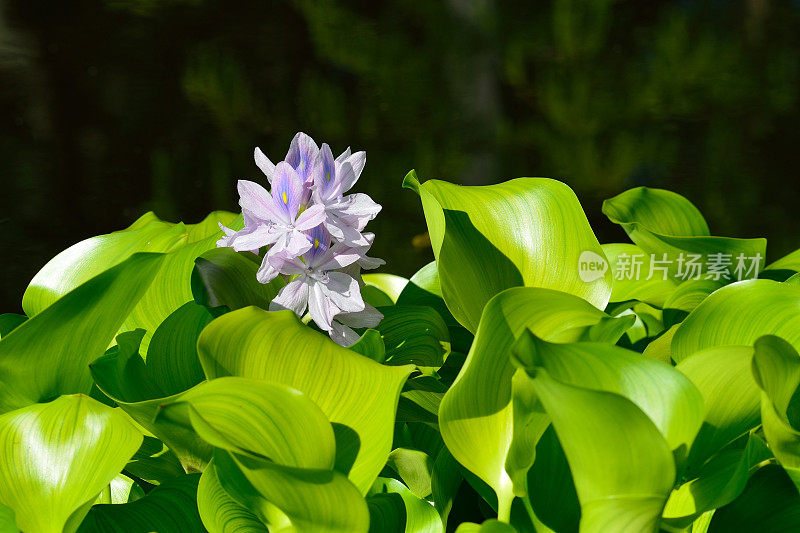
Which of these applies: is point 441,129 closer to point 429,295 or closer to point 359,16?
point 359,16

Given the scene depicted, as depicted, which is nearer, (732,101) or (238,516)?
(238,516)

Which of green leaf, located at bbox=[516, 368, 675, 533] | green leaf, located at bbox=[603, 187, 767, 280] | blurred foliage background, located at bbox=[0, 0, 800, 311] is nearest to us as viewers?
green leaf, located at bbox=[516, 368, 675, 533]

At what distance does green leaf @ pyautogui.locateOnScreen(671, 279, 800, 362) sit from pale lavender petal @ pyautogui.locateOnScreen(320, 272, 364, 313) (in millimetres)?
134

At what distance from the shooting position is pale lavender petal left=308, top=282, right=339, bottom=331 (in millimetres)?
321

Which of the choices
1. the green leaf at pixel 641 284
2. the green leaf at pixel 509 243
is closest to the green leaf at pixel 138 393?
the green leaf at pixel 509 243

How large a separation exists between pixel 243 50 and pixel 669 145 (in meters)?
1.27

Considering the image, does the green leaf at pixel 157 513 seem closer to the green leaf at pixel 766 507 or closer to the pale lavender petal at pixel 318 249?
the pale lavender petal at pixel 318 249

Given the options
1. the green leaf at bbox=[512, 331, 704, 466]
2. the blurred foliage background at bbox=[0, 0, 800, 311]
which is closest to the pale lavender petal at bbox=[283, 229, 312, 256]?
the green leaf at bbox=[512, 331, 704, 466]

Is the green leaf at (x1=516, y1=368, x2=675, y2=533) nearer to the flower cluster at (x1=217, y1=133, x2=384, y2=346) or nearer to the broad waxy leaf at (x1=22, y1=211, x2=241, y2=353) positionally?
the flower cluster at (x1=217, y1=133, x2=384, y2=346)

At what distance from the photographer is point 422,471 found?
32cm

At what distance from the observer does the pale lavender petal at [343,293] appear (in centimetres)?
32

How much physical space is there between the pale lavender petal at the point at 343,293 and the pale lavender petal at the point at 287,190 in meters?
0.03

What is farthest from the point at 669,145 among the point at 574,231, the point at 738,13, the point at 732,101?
the point at 574,231

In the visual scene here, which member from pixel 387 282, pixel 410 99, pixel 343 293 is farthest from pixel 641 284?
pixel 410 99
